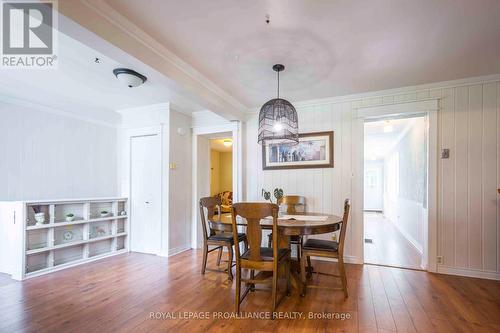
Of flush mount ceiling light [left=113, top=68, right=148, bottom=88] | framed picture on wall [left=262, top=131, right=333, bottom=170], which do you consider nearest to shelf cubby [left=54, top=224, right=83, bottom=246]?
flush mount ceiling light [left=113, top=68, right=148, bottom=88]

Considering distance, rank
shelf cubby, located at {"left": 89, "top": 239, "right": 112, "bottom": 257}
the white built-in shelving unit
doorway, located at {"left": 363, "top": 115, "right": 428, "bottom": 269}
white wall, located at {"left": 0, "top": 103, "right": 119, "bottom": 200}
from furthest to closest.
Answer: shelf cubby, located at {"left": 89, "top": 239, "right": 112, "bottom": 257} → doorway, located at {"left": 363, "top": 115, "right": 428, "bottom": 269} → white wall, located at {"left": 0, "top": 103, "right": 119, "bottom": 200} → the white built-in shelving unit

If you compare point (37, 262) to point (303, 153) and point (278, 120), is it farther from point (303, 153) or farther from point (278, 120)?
point (303, 153)

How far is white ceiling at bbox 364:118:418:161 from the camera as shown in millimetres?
5336

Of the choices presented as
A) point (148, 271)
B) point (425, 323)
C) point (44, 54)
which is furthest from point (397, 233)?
point (44, 54)

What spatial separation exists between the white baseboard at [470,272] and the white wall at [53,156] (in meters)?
5.31

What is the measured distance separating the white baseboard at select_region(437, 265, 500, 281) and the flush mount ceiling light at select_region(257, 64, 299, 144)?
8.50 ft

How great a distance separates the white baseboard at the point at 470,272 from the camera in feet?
10.3

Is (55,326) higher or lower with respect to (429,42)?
lower

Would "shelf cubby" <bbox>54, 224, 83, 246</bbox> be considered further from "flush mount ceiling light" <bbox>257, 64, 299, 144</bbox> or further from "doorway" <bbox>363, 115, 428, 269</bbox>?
"doorway" <bbox>363, 115, 428, 269</bbox>

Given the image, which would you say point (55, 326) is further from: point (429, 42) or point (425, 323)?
point (429, 42)

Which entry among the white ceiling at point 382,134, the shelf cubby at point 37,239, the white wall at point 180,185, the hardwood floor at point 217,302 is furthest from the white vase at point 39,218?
the white ceiling at point 382,134

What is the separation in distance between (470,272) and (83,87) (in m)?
5.51

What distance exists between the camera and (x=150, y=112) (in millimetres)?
4500

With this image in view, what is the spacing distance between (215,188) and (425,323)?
7734mm
